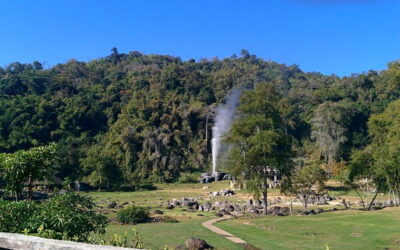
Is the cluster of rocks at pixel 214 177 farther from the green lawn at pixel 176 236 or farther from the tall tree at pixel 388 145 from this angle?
the green lawn at pixel 176 236

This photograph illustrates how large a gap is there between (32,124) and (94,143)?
44.0ft

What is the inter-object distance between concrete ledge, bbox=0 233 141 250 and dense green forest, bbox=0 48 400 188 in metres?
57.2

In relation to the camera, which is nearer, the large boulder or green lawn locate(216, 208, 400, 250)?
the large boulder

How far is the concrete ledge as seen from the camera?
4.11 meters

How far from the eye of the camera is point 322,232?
20031mm

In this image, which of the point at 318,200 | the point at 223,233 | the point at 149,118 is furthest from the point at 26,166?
the point at 149,118

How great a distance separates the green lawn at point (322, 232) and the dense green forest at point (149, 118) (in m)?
38.4

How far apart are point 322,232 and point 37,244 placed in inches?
702

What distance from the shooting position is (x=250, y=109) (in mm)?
32500

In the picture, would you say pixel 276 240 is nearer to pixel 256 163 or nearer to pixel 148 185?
pixel 256 163

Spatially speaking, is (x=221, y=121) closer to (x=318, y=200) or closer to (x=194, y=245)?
(x=318, y=200)

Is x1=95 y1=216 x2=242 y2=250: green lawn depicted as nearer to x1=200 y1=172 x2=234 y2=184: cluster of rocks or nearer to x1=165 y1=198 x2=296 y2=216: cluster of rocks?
x1=165 y1=198 x2=296 y2=216: cluster of rocks

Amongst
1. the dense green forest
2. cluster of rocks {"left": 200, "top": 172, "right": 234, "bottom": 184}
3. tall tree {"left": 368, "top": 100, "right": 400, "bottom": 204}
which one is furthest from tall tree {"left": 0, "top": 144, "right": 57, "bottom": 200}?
cluster of rocks {"left": 200, "top": 172, "right": 234, "bottom": 184}

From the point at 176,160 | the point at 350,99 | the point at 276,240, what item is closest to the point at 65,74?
the point at 176,160
